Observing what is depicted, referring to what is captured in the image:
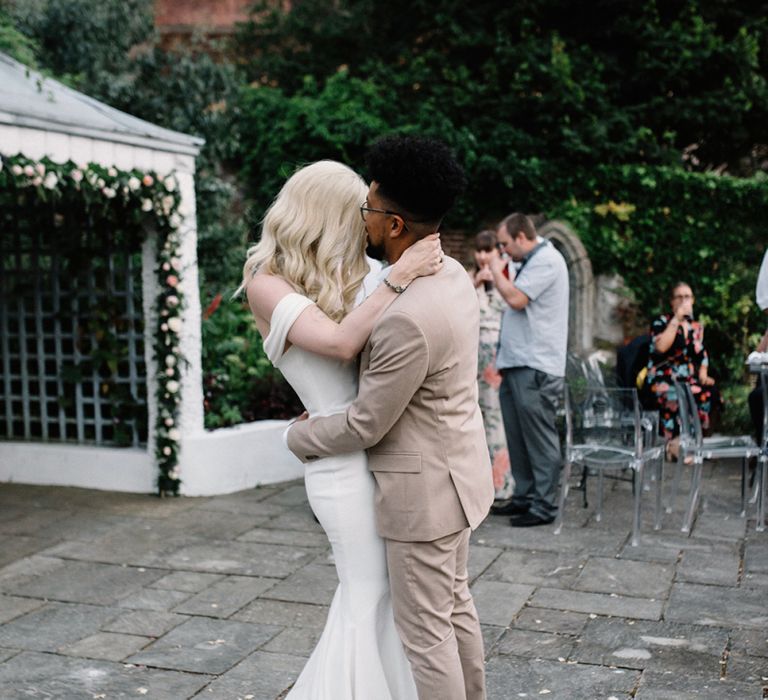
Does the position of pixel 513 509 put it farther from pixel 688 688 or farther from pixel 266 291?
pixel 266 291

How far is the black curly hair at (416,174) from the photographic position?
239 cm

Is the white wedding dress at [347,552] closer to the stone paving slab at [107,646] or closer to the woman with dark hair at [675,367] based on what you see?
the stone paving slab at [107,646]

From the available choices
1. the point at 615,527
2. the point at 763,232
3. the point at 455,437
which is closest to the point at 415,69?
the point at 763,232

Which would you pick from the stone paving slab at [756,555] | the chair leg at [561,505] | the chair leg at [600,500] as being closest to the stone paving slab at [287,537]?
the chair leg at [561,505]

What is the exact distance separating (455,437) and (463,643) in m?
0.59

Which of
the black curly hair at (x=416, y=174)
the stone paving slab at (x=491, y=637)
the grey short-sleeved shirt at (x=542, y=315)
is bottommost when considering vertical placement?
the stone paving slab at (x=491, y=637)

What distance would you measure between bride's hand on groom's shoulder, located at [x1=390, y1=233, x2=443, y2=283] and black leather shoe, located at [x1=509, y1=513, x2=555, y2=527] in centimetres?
368

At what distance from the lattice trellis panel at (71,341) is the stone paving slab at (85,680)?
10.5 feet

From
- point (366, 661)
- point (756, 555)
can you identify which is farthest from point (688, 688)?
point (756, 555)

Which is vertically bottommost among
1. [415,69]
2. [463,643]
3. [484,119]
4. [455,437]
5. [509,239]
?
[463,643]

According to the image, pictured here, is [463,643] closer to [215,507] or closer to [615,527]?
[615,527]

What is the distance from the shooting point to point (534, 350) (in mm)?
5805

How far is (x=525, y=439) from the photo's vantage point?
5.93m

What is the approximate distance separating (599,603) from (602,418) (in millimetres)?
1696
